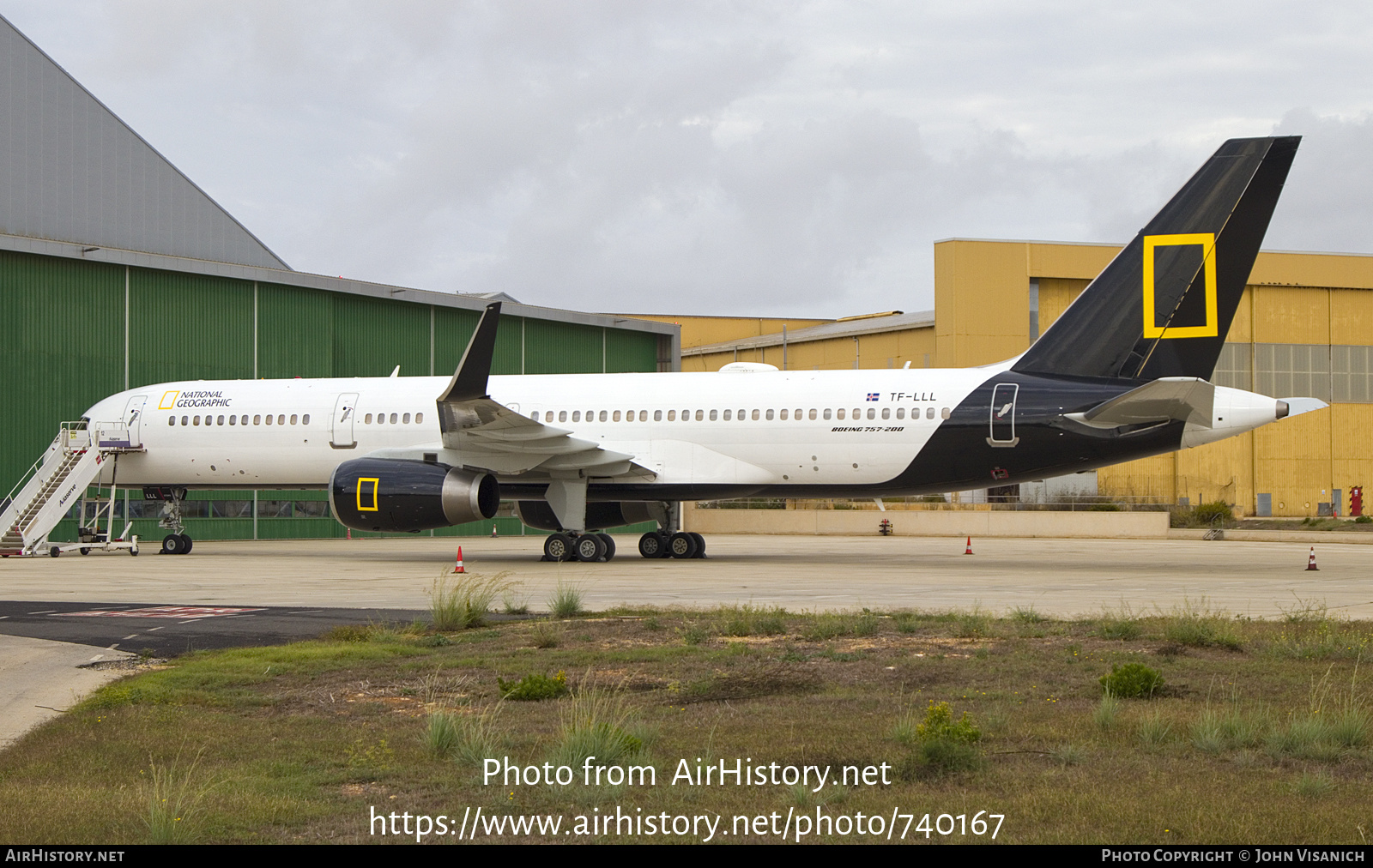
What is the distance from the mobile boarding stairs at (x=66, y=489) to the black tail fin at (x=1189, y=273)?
2039cm

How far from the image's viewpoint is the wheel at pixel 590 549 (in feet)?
78.3

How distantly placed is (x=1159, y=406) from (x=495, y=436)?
11394mm

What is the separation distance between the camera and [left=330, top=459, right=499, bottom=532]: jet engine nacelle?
72.7ft

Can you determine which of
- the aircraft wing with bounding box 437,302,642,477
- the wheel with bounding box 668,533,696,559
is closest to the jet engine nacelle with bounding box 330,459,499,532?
the aircraft wing with bounding box 437,302,642,477

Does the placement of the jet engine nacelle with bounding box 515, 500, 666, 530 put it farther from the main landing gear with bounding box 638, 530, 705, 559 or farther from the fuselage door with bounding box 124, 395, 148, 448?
the fuselage door with bounding box 124, 395, 148, 448

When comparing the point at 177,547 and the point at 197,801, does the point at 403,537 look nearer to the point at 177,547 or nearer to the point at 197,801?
the point at 177,547

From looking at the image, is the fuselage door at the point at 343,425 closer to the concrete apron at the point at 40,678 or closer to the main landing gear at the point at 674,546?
the main landing gear at the point at 674,546

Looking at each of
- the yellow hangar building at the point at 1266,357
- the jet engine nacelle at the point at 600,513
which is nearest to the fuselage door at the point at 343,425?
the jet engine nacelle at the point at 600,513

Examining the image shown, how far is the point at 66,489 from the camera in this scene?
88.2ft

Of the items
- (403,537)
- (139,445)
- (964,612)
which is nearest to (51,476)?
(139,445)

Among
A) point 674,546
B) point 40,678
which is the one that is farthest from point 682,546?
point 40,678

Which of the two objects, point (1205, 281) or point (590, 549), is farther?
point (590, 549)

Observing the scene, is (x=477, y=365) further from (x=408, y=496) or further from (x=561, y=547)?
(x=561, y=547)

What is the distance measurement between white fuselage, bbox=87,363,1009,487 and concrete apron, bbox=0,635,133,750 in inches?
541
